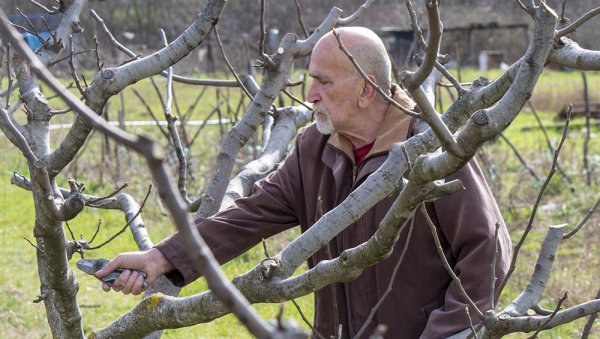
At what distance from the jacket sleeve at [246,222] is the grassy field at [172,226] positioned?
973 millimetres

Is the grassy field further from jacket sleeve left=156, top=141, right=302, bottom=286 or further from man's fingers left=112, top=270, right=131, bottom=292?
man's fingers left=112, top=270, right=131, bottom=292

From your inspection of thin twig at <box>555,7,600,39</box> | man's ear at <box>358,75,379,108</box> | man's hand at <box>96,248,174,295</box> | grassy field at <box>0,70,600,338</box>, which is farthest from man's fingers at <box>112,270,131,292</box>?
thin twig at <box>555,7,600,39</box>

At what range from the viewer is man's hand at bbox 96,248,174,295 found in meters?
3.01

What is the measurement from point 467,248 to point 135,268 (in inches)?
40.5

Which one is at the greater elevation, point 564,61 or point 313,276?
point 564,61

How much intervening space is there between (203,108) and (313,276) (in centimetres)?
1833

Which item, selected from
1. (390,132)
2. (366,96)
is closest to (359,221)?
(390,132)

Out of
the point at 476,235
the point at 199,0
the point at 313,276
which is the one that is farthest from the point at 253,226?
the point at 199,0

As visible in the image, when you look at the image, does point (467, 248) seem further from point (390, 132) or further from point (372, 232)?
point (390, 132)

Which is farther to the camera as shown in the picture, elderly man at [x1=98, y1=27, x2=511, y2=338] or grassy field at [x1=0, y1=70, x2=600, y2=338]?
grassy field at [x1=0, y1=70, x2=600, y2=338]

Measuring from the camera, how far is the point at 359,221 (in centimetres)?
347

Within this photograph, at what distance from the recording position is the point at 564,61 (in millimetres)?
2529

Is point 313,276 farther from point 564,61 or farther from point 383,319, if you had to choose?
point 383,319

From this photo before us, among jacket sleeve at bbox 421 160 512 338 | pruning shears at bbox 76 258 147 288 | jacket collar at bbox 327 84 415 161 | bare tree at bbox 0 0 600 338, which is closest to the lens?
bare tree at bbox 0 0 600 338
